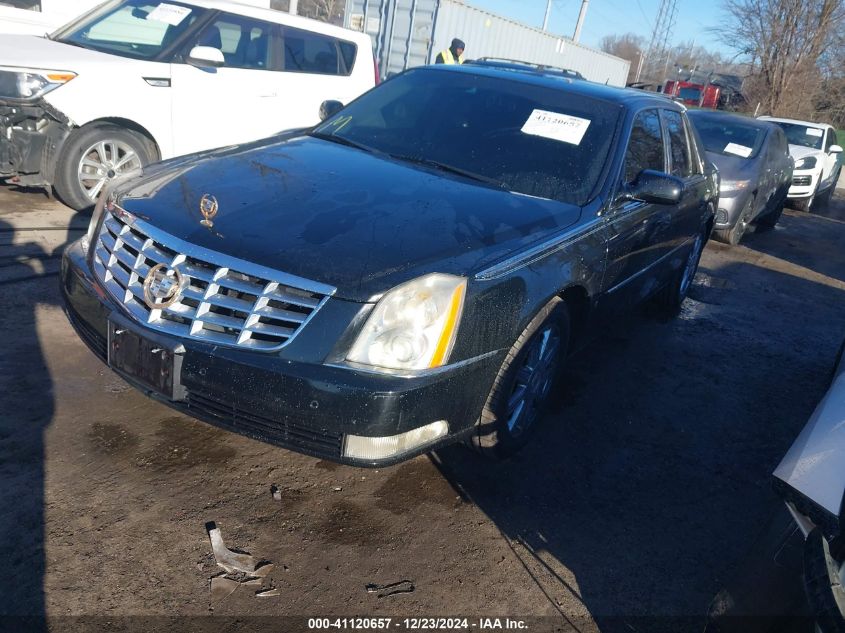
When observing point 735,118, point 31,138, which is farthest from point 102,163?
point 735,118

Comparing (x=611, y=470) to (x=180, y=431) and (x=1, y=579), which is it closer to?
(x=180, y=431)

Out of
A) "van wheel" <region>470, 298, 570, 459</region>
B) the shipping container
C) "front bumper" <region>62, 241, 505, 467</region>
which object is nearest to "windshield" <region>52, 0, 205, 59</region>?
"front bumper" <region>62, 241, 505, 467</region>

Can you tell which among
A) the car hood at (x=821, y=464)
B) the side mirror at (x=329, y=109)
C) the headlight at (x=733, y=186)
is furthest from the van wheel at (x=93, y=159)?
the headlight at (x=733, y=186)

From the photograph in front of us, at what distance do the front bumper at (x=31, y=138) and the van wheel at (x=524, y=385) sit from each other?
4336mm

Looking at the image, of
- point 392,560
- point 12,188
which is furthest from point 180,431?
point 12,188

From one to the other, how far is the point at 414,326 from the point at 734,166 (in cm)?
794

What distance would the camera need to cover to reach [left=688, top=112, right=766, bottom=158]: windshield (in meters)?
9.46

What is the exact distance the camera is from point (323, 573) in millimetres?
2494

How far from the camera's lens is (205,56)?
6047mm

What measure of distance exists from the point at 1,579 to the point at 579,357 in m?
3.55

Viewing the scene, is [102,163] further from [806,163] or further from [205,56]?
[806,163]

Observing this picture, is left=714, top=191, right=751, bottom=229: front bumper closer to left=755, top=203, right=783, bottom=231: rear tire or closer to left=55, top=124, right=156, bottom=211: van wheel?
left=755, top=203, right=783, bottom=231: rear tire

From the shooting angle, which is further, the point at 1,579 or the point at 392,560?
the point at 392,560

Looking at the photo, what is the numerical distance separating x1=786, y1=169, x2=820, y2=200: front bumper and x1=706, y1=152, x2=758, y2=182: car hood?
16.2 ft
